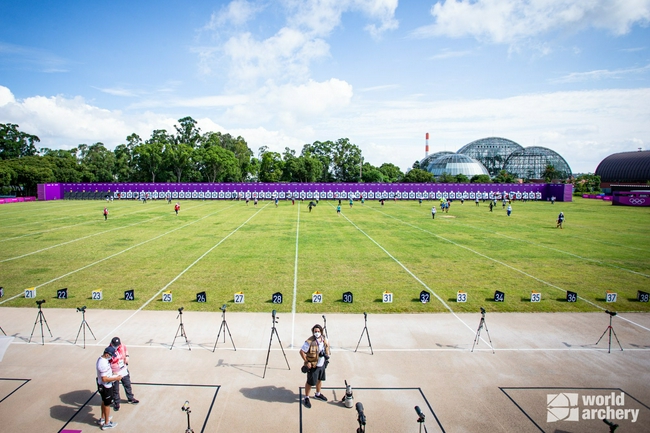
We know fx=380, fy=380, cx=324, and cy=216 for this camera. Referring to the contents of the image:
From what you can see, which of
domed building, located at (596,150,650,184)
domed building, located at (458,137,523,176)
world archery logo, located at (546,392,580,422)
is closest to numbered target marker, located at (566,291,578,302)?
world archery logo, located at (546,392,580,422)

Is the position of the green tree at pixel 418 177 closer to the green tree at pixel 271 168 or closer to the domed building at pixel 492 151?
the green tree at pixel 271 168

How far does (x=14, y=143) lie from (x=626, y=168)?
604 feet

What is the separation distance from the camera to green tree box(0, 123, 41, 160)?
10744cm

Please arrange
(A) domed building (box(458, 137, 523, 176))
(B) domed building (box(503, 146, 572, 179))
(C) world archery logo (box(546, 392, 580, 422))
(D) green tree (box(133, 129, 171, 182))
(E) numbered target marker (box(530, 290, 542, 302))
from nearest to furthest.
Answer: (C) world archery logo (box(546, 392, 580, 422)) → (E) numbered target marker (box(530, 290, 542, 302)) → (D) green tree (box(133, 129, 171, 182)) → (B) domed building (box(503, 146, 572, 179)) → (A) domed building (box(458, 137, 523, 176))

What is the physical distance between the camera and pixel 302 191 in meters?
78.2

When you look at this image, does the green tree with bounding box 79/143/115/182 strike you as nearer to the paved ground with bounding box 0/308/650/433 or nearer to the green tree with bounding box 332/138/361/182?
the green tree with bounding box 332/138/361/182

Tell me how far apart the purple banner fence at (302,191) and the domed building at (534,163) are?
10302 centimetres

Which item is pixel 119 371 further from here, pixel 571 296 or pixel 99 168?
pixel 99 168

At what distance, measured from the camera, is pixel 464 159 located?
147 m

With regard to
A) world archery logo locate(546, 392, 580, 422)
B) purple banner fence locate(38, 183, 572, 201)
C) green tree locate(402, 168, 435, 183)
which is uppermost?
green tree locate(402, 168, 435, 183)

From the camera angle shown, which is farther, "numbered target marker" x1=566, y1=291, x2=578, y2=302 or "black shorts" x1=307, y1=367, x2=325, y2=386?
"numbered target marker" x1=566, y1=291, x2=578, y2=302

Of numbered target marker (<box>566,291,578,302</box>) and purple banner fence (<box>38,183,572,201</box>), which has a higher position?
purple banner fence (<box>38,183,572,201</box>)

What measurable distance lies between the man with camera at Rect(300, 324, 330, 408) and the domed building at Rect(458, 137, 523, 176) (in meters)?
190

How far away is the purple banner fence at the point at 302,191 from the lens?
75.8 metres
